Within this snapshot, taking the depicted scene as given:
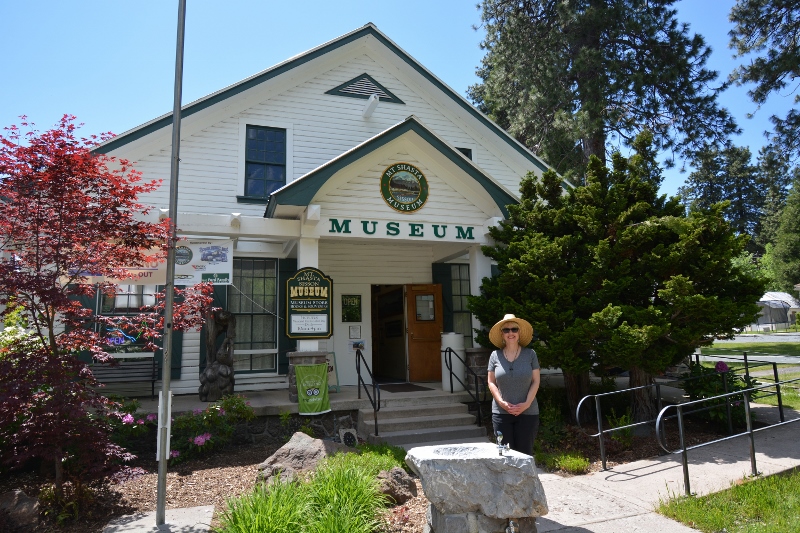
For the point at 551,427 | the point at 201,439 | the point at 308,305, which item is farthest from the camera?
the point at 308,305

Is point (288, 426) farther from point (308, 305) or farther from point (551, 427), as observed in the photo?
point (551, 427)

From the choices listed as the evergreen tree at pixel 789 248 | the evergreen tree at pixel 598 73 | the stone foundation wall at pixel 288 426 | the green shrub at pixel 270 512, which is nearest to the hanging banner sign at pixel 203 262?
the stone foundation wall at pixel 288 426

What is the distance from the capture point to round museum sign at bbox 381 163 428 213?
28.9 ft

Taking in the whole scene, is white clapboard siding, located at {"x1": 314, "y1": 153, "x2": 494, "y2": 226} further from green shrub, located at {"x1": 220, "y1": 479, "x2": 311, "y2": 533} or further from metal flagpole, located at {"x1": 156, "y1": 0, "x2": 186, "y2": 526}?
green shrub, located at {"x1": 220, "y1": 479, "x2": 311, "y2": 533}

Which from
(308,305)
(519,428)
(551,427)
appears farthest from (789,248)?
(519,428)

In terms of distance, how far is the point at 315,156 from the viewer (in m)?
11.1

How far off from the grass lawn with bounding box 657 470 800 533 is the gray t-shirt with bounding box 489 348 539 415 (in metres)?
1.54

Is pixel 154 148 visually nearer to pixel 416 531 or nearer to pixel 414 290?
pixel 414 290

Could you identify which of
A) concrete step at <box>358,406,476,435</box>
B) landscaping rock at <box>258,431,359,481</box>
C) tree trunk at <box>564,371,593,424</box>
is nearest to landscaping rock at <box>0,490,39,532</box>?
landscaping rock at <box>258,431,359,481</box>

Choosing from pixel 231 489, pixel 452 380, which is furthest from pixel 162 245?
pixel 452 380

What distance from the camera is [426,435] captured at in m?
7.40

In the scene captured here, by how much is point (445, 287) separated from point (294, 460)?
650 centimetres

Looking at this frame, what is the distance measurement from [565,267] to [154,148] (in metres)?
7.89

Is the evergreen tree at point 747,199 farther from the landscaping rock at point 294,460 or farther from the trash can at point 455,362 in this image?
the landscaping rock at point 294,460
